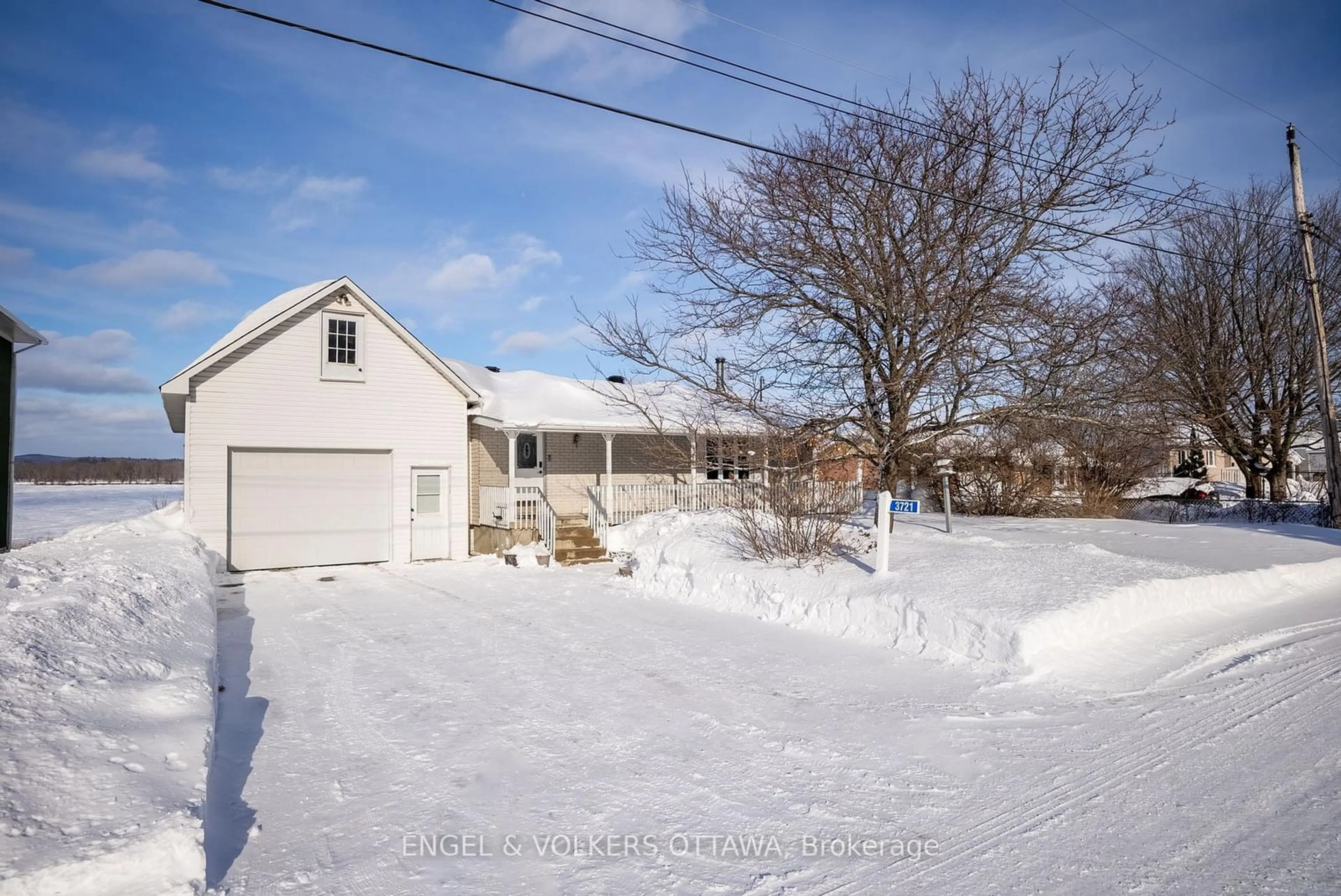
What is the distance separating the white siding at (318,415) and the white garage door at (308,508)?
0.79 ft

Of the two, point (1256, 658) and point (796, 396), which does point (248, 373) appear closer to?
point (796, 396)

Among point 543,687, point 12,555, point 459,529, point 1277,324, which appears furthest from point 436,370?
point 1277,324

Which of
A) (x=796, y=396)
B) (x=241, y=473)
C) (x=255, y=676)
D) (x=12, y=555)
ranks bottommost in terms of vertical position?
(x=255, y=676)

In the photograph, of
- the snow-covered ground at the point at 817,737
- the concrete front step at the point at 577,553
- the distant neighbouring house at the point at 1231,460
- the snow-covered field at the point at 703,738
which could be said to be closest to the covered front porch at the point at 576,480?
the concrete front step at the point at 577,553

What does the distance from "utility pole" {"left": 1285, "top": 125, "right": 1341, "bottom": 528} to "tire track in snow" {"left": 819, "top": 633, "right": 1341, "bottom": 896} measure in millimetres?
13252

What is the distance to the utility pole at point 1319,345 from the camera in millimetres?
16422

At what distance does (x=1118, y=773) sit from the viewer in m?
4.79

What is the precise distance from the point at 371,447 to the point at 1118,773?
581 inches

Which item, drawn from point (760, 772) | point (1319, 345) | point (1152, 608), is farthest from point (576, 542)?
point (1319, 345)

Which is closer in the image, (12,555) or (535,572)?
(12,555)

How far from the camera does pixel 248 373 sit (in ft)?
49.6

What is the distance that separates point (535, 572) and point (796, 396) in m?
5.99

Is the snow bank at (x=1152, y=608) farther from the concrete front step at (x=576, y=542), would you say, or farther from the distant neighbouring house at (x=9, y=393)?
the distant neighbouring house at (x=9, y=393)

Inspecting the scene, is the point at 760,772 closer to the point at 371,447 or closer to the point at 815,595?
the point at 815,595
